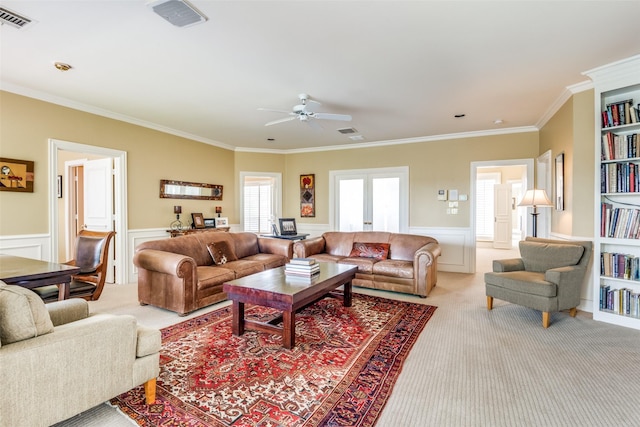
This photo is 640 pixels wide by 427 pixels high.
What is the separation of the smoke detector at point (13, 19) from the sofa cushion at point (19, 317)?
2125 millimetres

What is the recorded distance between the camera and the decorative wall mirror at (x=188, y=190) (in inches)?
219

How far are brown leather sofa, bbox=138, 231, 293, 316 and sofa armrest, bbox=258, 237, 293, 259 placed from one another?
0.34m

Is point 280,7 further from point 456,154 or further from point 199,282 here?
point 456,154

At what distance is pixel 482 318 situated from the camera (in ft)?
11.2

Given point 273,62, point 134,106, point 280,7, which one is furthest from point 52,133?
point 280,7

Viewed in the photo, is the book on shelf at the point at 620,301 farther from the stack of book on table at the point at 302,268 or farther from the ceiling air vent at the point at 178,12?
the ceiling air vent at the point at 178,12

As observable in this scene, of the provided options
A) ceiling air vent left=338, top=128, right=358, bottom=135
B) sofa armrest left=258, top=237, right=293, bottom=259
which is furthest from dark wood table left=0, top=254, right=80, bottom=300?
ceiling air vent left=338, top=128, right=358, bottom=135

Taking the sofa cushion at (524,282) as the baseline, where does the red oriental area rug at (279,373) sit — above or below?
below

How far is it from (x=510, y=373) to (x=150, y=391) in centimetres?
249

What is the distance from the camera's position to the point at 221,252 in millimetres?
4473

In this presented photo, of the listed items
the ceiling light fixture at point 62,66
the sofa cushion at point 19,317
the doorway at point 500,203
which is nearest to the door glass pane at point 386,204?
the doorway at point 500,203

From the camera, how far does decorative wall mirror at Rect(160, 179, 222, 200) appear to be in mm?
5560

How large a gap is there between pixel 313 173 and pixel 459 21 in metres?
5.20

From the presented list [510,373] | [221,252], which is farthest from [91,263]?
[510,373]
